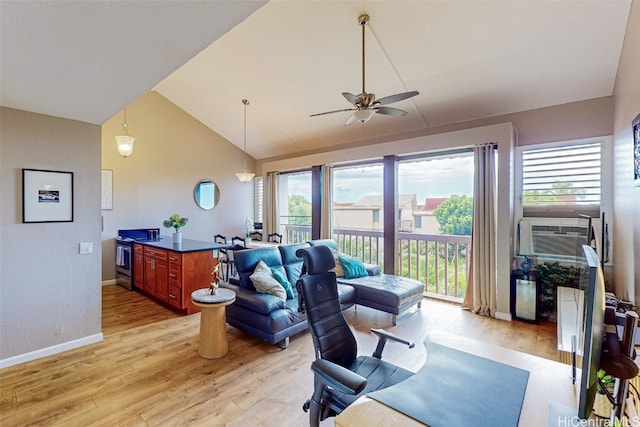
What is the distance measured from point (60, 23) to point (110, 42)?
23 cm

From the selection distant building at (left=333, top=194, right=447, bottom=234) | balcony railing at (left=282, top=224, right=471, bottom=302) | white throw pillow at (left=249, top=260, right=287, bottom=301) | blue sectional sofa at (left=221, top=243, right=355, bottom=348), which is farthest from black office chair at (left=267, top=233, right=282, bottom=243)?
white throw pillow at (left=249, top=260, right=287, bottom=301)

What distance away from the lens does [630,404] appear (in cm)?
Answer: 102

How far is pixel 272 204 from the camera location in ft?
23.3

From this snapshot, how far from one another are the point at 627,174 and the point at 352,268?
3200 millimetres

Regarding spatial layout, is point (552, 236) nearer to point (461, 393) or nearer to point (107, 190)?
point (461, 393)

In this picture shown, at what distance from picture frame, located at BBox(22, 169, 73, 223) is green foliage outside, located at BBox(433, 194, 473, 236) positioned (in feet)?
16.5

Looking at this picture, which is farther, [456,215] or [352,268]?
[456,215]

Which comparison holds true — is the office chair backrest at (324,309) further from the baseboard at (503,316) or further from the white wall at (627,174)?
the baseboard at (503,316)

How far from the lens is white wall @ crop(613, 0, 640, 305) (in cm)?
245

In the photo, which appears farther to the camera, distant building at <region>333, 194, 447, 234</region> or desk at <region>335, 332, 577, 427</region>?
distant building at <region>333, 194, 447, 234</region>

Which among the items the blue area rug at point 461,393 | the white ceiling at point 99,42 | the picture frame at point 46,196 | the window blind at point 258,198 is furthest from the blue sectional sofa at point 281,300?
the window blind at point 258,198

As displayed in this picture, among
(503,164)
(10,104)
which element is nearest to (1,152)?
(10,104)

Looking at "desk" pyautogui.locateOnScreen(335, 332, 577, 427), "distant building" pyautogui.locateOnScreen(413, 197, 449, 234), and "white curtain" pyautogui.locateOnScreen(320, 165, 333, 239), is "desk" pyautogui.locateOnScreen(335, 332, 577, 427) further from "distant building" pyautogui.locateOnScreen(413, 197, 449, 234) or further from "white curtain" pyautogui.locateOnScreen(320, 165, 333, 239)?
"white curtain" pyautogui.locateOnScreen(320, 165, 333, 239)

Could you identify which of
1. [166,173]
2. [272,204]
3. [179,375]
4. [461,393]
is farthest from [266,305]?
[166,173]
